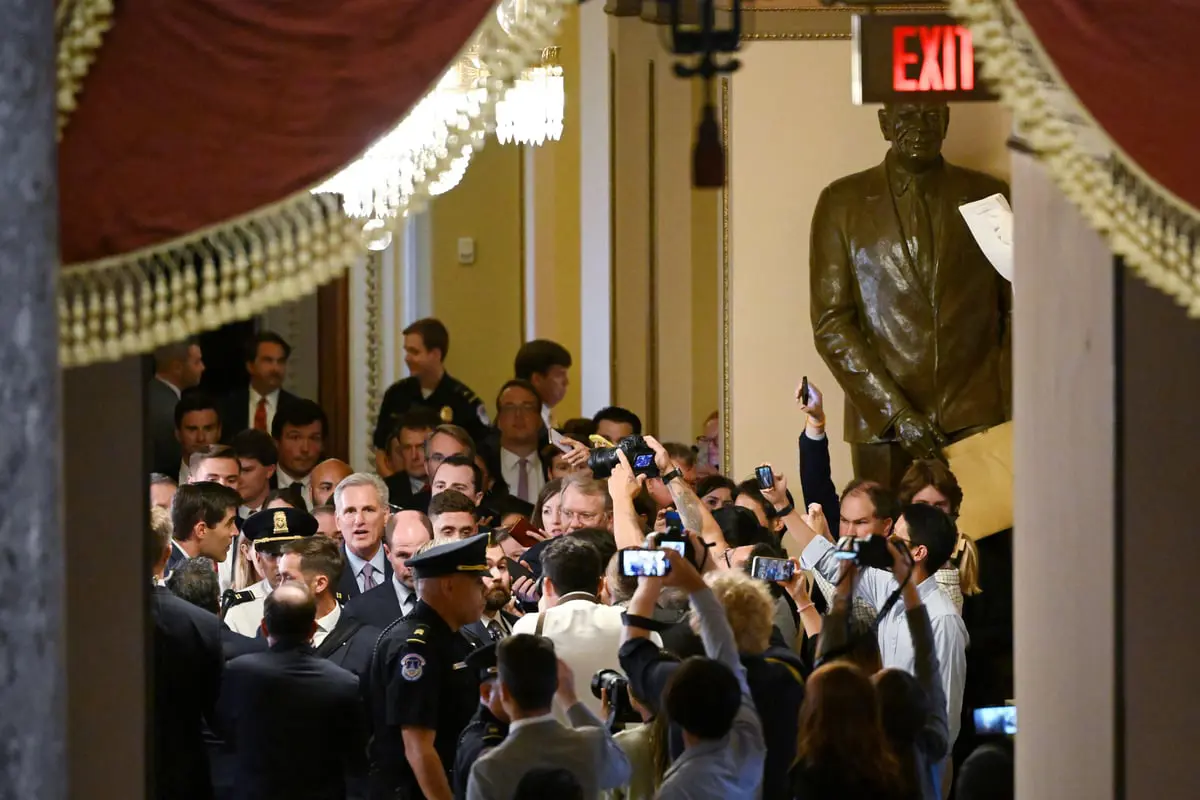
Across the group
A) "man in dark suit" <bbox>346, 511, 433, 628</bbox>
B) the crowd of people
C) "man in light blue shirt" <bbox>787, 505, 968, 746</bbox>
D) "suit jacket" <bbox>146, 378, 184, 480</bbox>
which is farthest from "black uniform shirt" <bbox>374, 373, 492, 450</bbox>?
"man in light blue shirt" <bbox>787, 505, 968, 746</bbox>

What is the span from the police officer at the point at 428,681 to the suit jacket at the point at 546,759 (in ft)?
1.93

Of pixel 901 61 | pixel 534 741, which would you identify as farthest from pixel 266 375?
pixel 534 741

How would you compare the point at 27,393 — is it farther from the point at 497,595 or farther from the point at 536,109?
the point at 536,109

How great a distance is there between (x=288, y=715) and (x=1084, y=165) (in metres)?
2.26

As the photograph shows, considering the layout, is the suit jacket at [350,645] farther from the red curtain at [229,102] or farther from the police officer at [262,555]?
the red curtain at [229,102]

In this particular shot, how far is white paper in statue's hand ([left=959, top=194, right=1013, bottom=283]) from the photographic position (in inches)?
286

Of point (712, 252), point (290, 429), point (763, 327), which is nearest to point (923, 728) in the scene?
point (290, 429)

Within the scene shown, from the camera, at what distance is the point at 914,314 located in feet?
25.7

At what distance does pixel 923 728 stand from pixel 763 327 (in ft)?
16.0

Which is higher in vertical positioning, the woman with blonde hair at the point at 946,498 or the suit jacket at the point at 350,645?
the woman with blonde hair at the point at 946,498

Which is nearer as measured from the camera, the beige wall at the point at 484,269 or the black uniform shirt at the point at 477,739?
the black uniform shirt at the point at 477,739

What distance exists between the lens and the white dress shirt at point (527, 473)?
7.99 meters

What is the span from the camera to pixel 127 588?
293 cm

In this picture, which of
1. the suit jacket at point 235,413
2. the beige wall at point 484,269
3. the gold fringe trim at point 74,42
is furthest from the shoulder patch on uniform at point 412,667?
the beige wall at point 484,269
